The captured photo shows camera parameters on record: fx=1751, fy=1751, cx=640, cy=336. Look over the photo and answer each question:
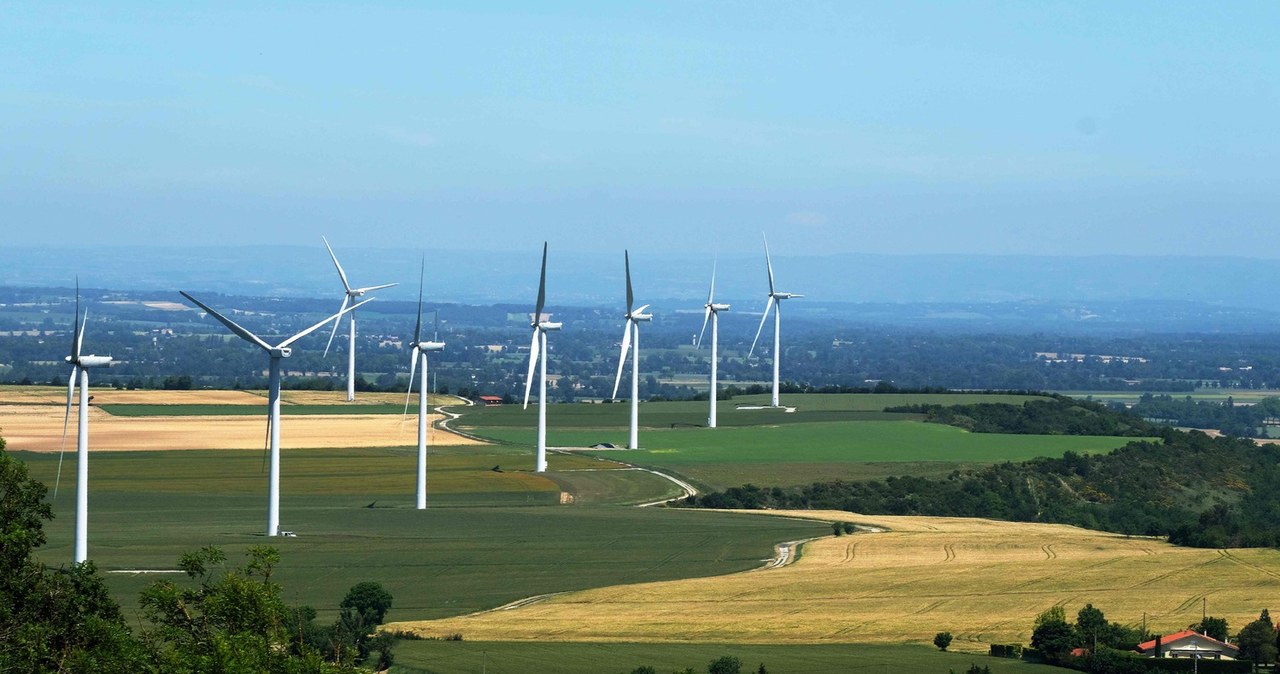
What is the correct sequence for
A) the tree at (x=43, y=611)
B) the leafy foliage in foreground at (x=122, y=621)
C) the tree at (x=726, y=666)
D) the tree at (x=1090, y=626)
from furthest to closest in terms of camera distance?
the tree at (x=1090, y=626) → the tree at (x=726, y=666) → the tree at (x=43, y=611) → the leafy foliage in foreground at (x=122, y=621)

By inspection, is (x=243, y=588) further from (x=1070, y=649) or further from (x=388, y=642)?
(x=1070, y=649)

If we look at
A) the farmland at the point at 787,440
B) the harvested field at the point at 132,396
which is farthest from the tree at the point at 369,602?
the harvested field at the point at 132,396

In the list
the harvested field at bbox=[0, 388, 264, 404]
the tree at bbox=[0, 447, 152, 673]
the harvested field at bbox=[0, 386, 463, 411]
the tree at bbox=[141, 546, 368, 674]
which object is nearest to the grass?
the harvested field at bbox=[0, 386, 463, 411]

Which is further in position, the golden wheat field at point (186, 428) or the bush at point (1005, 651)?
the golden wheat field at point (186, 428)

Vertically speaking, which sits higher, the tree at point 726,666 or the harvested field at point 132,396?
the harvested field at point 132,396

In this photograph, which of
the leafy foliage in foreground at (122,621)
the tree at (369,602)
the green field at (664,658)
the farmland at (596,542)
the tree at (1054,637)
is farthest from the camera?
the tree at (369,602)

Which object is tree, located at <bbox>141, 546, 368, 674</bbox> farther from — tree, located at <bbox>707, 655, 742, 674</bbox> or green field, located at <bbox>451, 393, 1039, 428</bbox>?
green field, located at <bbox>451, 393, 1039, 428</bbox>

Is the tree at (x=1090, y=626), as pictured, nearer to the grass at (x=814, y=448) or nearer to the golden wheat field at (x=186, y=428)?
the grass at (x=814, y=448)

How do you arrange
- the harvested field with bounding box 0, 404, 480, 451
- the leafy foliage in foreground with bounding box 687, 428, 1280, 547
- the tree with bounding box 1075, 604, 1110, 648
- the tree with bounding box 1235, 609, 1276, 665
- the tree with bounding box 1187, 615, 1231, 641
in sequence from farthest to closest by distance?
1. the harvested field with bounding box 0, 404, 480, 451
2. the leafy foliage in foreground with bounding box 687, 428, 1280, 547
3. the tree with bounding box 1187, 615, 1231, 641
4. the tree with bounding box 1075, 604, 1110, 648
5. the tree with bounding box 1235, 609, 1276, 665
